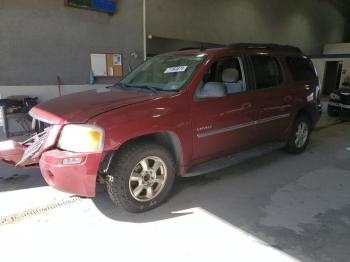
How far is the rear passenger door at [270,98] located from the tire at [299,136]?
0.36 meters

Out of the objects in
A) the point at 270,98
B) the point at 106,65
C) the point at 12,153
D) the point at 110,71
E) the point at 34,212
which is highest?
the point at 106,65

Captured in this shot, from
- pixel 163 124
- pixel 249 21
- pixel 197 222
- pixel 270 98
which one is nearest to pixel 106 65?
pixel 270 98

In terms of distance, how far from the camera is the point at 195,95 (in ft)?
11.7

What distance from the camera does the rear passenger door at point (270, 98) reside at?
14.3 feet

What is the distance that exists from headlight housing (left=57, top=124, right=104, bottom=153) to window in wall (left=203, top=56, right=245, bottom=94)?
1790mm

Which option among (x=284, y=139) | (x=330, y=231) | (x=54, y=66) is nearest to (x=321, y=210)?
(x=330, y=231)

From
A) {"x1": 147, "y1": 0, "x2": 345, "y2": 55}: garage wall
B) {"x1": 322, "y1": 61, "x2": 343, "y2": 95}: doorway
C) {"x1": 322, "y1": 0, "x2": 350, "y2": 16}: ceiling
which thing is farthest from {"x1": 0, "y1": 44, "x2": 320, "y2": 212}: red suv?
{"x1": 322, "y1": 0, "x2": 350, "y2": 16}: ceiling

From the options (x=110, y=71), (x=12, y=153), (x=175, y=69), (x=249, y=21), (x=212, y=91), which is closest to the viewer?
(x=12, y=153)

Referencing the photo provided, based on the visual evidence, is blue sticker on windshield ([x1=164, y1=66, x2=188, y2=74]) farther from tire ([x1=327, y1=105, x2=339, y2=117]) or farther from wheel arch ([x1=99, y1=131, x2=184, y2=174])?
tire ([x1=327, y1=105, x2=339, y2=117])

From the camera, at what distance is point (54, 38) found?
7.26m

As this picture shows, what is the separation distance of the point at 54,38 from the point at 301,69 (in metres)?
5.47

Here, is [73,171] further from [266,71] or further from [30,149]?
[266,71]

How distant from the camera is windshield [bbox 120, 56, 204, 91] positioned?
3670 mm

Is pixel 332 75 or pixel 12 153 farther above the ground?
pixel 332 75
